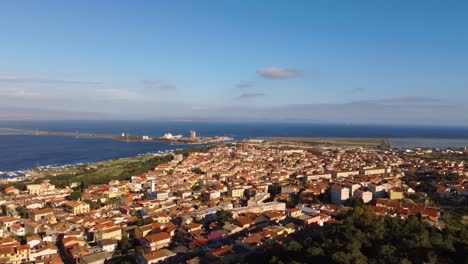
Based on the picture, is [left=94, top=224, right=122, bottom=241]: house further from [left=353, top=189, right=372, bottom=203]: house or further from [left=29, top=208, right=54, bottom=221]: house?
[left=353, top=189, right=372, bottom=203]: house

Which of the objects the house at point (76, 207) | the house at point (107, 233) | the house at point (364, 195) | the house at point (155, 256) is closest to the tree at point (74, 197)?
the house at point (76, 207)

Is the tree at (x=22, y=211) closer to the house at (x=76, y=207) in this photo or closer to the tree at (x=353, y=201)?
the house at (x=76, y=207)

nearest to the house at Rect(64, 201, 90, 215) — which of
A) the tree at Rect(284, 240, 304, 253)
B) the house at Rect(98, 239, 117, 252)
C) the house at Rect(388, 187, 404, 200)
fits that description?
the house at Rect(98, 239, 117, 252)

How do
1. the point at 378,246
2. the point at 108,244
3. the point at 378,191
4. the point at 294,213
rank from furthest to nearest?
the point at 378,191 < the point at 294,213 < the point at 108,244 < the point at 378,246

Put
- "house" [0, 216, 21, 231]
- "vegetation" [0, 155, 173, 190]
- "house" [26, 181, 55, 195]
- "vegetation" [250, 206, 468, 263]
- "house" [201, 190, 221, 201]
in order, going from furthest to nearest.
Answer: "vegetation" [0, 155, 173, 190] < "house" [26, 181, 55, 195] < "house" [201, 190, 221, 201] < "house" [0, 216, 21, 231] < "vegetation" [250, 206, 468, 263]

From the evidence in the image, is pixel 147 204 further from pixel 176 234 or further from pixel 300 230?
pixel 300 230

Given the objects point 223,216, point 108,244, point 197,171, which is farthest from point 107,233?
point 197,171

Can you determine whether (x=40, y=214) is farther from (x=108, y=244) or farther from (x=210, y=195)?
(x=210, y=195)
